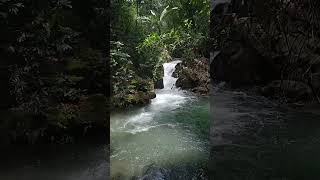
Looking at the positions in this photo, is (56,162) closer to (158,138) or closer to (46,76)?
(46,76)

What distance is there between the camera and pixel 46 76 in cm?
466

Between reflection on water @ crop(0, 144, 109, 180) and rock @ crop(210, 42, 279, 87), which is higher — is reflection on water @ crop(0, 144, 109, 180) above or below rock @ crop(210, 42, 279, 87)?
below

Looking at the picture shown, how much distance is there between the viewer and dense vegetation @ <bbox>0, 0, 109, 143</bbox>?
14.2 ft

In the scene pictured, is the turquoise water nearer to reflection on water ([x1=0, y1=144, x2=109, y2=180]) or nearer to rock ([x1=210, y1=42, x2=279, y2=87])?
reflection on water ([x1=0, y1=144, x2=109, y2=180])

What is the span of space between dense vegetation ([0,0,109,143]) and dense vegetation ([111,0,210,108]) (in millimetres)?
1018

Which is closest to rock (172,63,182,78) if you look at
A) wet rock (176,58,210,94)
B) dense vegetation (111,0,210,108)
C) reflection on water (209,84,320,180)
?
wet rock (176,58,210,94)

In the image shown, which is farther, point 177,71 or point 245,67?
point 177,71

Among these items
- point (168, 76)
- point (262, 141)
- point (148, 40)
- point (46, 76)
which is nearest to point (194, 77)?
point (168, 76)

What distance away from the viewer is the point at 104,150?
4.26m

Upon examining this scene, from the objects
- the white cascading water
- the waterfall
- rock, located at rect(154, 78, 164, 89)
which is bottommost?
the white cascading water

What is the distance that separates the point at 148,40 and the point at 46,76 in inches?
107

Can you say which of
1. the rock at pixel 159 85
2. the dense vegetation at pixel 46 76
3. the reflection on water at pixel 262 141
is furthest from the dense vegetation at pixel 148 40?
the reflection on water at pixel 262 141

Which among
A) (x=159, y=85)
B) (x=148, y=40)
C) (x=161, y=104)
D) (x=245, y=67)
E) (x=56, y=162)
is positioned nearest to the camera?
(x=56, y=162)

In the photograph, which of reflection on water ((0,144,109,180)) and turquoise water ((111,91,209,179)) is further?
turquoise water ((111,91,209,179))
